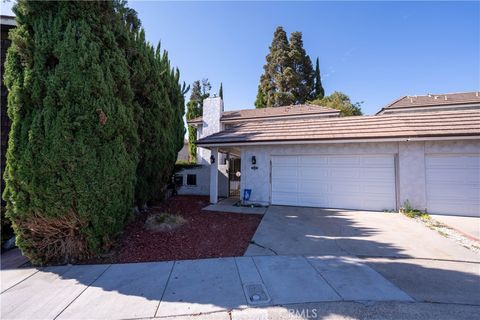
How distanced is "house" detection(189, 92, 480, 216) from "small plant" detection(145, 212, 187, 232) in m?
3.89

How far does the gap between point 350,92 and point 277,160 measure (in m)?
21.1

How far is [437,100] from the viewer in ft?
58.4

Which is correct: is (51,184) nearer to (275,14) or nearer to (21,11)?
(21,11)

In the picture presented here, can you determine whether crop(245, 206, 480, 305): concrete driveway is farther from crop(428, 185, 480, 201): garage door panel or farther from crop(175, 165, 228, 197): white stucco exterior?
crop(175, 165, 228, 197): white stucco exterior

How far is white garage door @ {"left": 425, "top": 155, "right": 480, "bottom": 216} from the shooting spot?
7.84m

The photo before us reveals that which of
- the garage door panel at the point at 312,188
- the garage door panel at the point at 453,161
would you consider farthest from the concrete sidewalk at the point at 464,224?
the garage door panel at the point at 312,188

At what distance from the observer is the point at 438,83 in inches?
790

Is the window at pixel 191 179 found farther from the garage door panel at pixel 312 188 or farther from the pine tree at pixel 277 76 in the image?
the pine tree at pixel 277 76

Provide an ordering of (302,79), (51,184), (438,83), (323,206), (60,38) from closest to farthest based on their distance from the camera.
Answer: (51,184), (60,38), (323,206), (438,83), (302,79)

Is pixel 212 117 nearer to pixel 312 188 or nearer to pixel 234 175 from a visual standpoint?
pixel 234 175

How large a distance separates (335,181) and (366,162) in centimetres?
148

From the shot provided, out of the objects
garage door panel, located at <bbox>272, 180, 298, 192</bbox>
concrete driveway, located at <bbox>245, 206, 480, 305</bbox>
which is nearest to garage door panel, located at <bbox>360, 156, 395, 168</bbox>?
concrete driveway, located at <bbox>245, 206, 480, 305</bbox>

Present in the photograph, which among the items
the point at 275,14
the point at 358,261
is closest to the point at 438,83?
the point at 275,14

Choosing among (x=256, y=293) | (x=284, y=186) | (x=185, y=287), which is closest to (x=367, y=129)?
(x=284, y=186)
